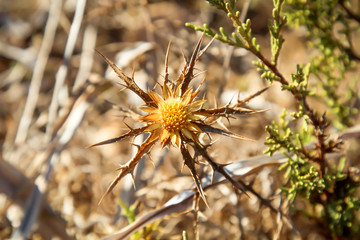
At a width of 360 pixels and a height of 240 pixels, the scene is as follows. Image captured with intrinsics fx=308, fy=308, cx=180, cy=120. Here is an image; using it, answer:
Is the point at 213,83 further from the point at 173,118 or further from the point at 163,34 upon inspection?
the point at 173,118

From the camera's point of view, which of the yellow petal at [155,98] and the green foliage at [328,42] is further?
the green foliage at [328,42]

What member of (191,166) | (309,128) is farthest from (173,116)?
(309,128)

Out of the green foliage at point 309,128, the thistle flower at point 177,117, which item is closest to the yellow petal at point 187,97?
the thistle flower at point 177,117

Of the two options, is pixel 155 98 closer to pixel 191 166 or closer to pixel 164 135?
pixel 164 135

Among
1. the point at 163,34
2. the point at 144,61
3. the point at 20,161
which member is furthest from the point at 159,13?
the point at 20,161

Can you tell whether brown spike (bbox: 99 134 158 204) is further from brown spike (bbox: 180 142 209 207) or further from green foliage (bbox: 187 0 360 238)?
green foliage (bbox: 187 0 360 238)

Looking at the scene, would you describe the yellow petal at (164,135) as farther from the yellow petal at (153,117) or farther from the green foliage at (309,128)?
the green foliage at (309,128)

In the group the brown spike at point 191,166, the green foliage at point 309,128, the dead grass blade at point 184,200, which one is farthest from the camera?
the dead grass blade at point 184,200

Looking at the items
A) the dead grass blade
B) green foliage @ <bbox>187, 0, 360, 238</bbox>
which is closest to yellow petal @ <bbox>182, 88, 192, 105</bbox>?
green foliage @ <bbox>187, 0, 360, 238</bbox>
